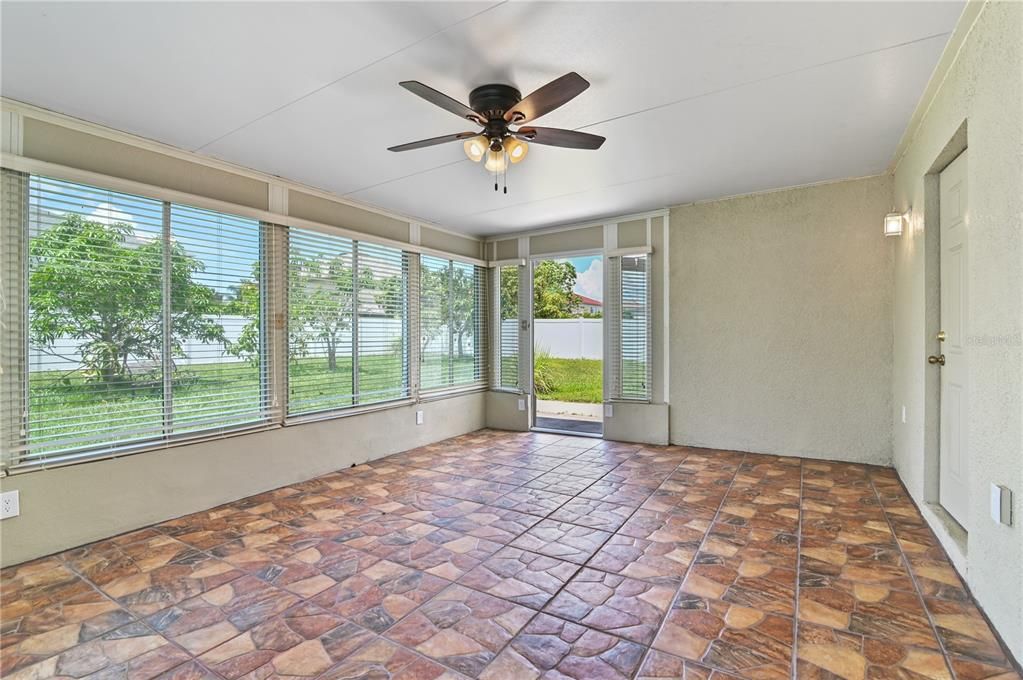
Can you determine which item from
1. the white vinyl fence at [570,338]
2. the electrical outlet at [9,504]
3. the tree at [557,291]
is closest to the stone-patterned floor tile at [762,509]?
the electrical outlet at [9,504]

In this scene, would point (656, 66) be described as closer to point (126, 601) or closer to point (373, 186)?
point (373, 186)

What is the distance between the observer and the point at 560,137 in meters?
2.48

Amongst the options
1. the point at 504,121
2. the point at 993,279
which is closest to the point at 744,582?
the point at 993,279

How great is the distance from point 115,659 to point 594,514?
2.43m

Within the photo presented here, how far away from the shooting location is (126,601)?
2146 mm

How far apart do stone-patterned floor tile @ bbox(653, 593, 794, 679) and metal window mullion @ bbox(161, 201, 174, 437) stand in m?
3.16

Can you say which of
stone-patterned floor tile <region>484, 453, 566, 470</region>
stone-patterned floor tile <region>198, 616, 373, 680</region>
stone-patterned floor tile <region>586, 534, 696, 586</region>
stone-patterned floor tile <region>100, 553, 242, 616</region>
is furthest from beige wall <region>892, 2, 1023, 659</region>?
stone-patterned floor tile <region>100, 553, 242, 616</region>

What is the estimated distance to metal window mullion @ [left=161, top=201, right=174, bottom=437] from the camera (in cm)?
310

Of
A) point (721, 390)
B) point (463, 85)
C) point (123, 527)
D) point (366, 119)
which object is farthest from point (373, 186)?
point (721, 390)

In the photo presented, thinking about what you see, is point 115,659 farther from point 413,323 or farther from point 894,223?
point 894,223

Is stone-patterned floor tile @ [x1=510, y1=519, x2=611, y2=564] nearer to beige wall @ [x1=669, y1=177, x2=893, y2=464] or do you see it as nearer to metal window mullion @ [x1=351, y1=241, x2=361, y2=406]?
metal window mullion @ [x1=351, y1=241, x2=361, y2=406]

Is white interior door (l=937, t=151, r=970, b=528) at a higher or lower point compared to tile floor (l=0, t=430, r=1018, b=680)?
higher

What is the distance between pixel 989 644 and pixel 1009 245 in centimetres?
146

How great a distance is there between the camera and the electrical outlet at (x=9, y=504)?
2467 mm
